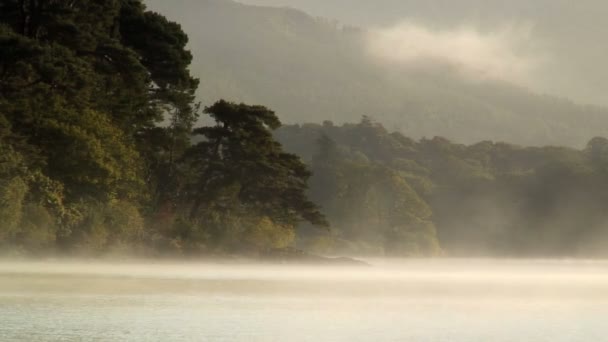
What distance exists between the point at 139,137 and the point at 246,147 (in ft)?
18.2

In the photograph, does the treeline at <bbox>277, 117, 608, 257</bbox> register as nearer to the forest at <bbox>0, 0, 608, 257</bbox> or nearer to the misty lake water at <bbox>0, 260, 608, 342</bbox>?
the forest at <bbox>0, 0, 608, 257</bbox>

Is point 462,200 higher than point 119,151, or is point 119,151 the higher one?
point 462,200

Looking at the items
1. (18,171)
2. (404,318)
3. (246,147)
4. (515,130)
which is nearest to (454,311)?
(404,318)

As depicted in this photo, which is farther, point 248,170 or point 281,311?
point 248,170

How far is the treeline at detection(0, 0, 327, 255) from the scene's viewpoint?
3462 cm

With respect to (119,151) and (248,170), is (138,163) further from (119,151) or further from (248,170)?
(248,170)

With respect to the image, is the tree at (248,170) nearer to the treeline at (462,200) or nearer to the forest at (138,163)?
the forest at (138,163)

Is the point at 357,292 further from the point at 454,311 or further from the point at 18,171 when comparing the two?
the point at 18,171

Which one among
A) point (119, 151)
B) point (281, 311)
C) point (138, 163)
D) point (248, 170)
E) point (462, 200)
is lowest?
point (281, 311)

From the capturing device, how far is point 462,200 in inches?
3782

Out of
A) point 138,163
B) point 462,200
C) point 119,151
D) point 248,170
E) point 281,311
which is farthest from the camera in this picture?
point 462,200

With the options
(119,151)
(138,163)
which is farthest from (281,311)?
(138,163)

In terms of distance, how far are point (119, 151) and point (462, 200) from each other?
6324 cm

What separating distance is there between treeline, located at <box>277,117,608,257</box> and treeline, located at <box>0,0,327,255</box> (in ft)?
66.5
